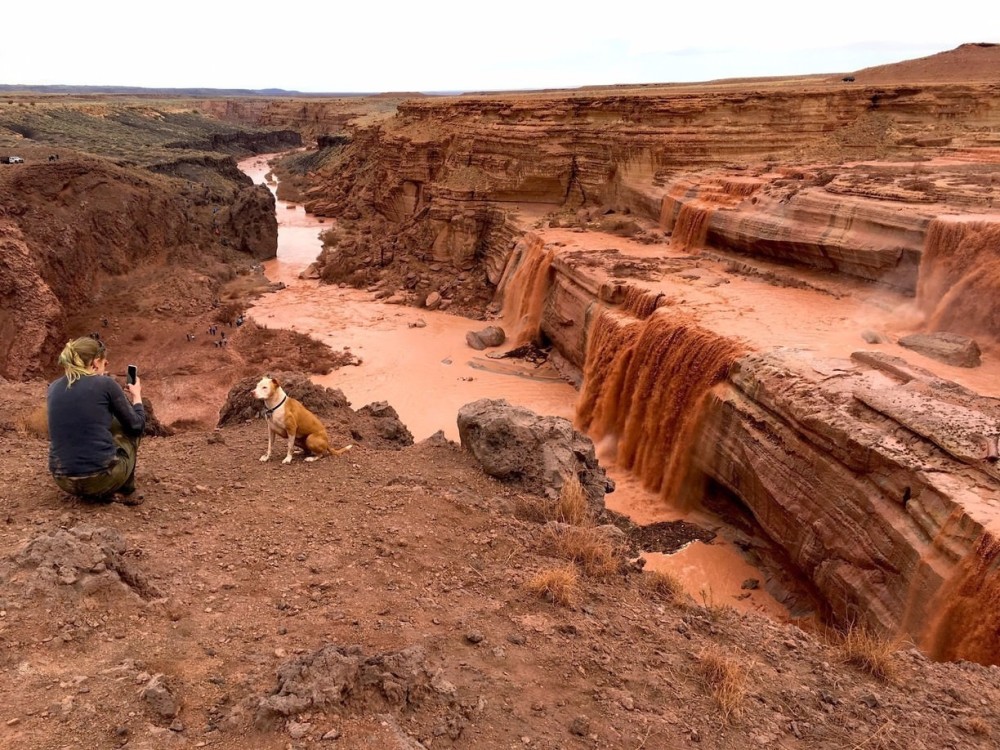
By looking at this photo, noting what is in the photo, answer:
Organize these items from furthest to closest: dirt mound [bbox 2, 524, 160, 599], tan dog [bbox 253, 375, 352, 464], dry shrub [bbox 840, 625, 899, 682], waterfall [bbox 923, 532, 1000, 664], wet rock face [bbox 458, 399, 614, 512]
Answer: wet rock face [bbox 458, 399, 614, 512], tan dog [bbox 253, 375, 352, 464], waterfall [bbox 923, 532, 1000, 664], dry shrub [bbox 840, 625, 899, 682], dirt mound [bbox 2, 524, 160, 599]

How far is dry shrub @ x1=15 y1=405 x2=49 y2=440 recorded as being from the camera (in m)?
6.39

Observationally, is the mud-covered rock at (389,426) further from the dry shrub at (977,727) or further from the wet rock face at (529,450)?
the dry shrub at (977,727)

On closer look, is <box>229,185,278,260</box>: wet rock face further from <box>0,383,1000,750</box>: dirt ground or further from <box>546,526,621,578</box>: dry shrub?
<box>546,526,621,578</box>: dry shrub

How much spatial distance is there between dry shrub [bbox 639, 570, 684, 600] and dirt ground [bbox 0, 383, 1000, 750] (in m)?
0.05

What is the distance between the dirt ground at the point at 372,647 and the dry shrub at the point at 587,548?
0.08m

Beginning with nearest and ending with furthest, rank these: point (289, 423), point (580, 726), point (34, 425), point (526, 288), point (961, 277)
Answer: point (580, 726) → point (289, 423) → point (34, 425) → point (961, 277) → point (526, 288)

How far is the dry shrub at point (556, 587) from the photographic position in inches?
167

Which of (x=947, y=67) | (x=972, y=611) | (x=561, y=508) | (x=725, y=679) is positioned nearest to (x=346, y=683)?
(x=725, y=679)

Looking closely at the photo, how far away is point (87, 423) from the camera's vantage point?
427 cm

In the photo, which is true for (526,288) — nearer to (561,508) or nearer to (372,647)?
(561,508)

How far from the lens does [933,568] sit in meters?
5.80

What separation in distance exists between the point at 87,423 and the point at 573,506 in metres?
3.59

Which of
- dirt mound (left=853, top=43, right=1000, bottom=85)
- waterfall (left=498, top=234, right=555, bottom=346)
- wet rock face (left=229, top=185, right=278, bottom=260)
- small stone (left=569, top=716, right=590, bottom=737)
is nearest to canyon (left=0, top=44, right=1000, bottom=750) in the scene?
small stone (left=569, top=716, right=590, bottom=737)

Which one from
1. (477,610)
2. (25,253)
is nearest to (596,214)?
(25,253)
